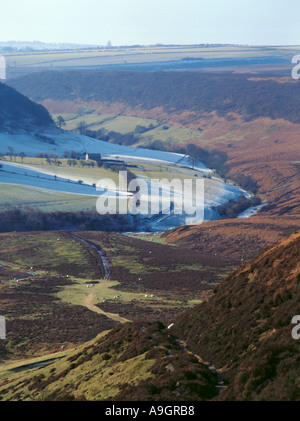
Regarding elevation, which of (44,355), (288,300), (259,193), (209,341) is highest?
(288,300)

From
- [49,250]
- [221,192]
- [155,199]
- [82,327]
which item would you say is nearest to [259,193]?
[221,192]

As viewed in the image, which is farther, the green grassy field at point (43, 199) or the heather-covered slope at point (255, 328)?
the green grassy field at point (43, 199)

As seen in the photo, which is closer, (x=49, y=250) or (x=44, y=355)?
(x=44, y=355)

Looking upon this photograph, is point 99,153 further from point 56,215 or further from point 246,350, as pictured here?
point 246,350
